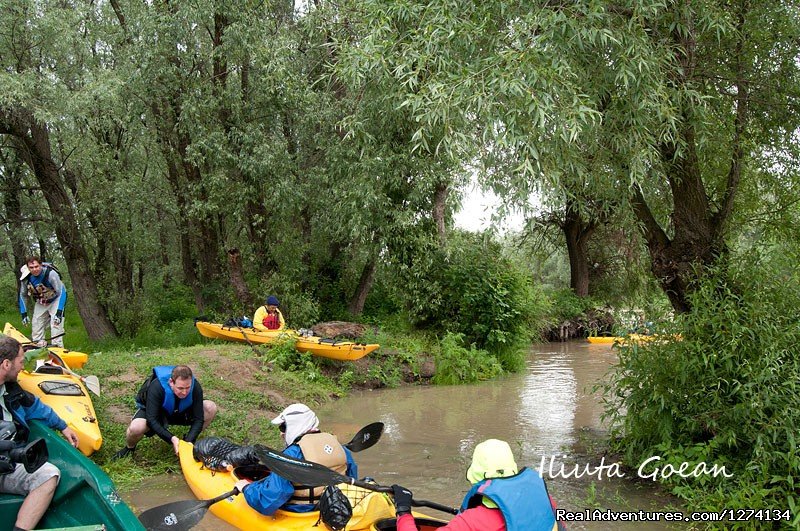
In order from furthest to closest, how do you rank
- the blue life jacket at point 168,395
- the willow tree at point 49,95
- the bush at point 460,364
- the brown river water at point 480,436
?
the bush at point 460,364 → the willow tree at point 49,95 → the blue life jacket at point 168,395 → the brown river water at point 480,436

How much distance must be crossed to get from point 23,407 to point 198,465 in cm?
170

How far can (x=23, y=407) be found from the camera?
485cm

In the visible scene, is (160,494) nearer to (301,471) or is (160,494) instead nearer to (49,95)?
(301,471)

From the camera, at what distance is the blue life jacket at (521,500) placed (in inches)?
135

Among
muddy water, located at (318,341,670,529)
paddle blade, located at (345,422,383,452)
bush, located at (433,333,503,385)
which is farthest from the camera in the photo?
bush, located at (433,333,503,385)

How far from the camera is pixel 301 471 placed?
436 centimetres

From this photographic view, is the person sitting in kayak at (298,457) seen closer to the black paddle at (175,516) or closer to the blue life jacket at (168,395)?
the black paddle at (175,516)

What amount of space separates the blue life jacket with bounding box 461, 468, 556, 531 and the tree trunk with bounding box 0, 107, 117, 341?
458 inches

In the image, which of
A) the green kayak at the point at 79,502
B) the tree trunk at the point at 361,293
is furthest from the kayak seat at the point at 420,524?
the tree trunk at the point at 361,293

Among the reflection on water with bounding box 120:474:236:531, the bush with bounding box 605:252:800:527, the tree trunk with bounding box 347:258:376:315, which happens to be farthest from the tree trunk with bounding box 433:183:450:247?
the reflection on water with bounding box 120:474:236:531

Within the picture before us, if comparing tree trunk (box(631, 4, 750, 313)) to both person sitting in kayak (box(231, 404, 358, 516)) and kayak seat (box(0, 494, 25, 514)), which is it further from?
kayak seat (box(0, 494, 25, 514))

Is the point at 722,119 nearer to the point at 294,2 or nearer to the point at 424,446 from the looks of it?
the point at 424,446

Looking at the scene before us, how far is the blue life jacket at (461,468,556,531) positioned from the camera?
3422mm

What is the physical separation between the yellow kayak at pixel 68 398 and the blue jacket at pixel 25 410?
1.23 metres
